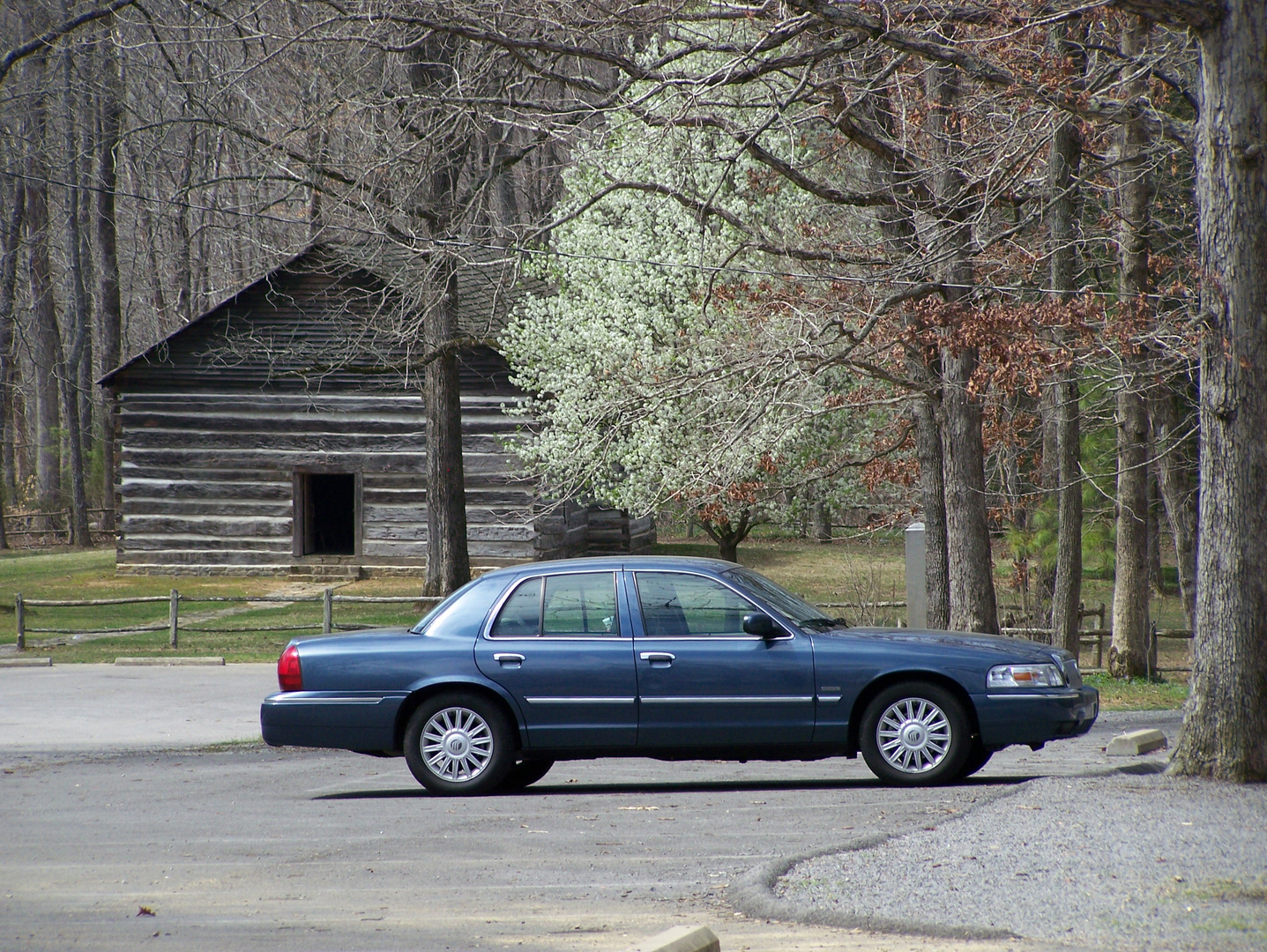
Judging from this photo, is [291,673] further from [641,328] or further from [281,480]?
[281,480]

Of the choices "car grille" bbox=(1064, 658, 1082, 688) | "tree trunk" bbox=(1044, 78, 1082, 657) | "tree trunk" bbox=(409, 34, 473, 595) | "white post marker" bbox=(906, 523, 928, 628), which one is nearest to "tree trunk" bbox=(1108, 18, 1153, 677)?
"tree trunk" bbox=(1044, 78, 1082, 657)

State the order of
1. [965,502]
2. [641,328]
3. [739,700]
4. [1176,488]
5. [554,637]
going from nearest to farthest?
1. [739,700]
2. [554,637]
3. [965,502]
4. [641,328]
5. [1176,488]

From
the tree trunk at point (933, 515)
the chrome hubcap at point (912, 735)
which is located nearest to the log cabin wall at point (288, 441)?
the tree trunk at point (933, 515)

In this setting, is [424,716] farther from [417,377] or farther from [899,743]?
[417,377]

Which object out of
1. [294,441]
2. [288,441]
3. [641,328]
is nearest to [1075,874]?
[641,328]

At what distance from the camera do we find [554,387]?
76.9 feet

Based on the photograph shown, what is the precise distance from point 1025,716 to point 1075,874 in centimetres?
225

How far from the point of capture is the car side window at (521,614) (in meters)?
8.57

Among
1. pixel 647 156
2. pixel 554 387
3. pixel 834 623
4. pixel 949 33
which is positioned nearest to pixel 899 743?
pixel 834 623

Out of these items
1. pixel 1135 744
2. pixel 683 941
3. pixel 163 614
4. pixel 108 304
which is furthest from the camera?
pixel 108 304

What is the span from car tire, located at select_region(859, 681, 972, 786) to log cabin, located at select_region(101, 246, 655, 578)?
1766 cm

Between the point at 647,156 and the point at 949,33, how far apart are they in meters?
6.31

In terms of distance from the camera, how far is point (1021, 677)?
807 cm

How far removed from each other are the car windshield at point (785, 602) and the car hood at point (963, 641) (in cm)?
16
